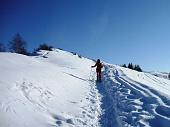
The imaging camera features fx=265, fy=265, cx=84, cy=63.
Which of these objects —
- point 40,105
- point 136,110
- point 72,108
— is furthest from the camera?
point 72,108

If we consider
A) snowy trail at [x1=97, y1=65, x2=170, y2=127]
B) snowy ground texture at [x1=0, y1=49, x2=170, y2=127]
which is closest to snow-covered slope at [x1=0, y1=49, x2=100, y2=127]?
snowy ground texture at [x1=0, y1=49, x2=170, y2=127]

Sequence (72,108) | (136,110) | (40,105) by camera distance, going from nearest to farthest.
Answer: (136,110), (40,105), (72,108)

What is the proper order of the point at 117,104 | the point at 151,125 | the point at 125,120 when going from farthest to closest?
the point at 117,104 < the point at 125,120 < the point at 151,125

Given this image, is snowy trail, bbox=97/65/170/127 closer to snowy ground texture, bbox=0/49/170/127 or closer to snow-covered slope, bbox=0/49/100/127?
snowy ground texture, bbox=0/49/170/127

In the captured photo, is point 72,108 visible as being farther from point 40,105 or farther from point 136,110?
point 136,110

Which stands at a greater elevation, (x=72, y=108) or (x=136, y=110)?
(x=136, y=110)

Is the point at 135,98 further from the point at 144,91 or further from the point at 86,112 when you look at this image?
the point at 86,112

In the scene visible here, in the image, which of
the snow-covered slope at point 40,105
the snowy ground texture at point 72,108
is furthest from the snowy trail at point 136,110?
the snow-covered slope at point 40,105

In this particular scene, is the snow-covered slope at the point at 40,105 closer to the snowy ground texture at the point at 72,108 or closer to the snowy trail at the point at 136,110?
the snowy ground texture at the point at 72,108

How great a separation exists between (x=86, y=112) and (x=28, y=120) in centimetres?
280

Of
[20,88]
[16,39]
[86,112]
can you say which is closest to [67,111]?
[86,112]

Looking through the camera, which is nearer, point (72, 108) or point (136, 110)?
point (136, 110)

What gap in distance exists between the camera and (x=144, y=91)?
1516 centimetres

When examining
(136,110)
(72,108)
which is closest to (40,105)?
(72,108)
